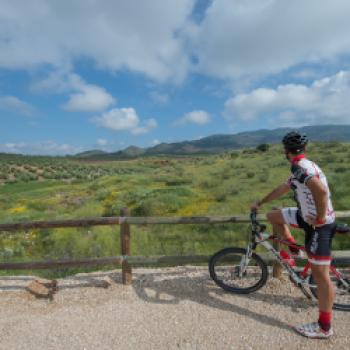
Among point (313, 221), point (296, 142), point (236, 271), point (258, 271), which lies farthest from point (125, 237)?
point (296, 142)

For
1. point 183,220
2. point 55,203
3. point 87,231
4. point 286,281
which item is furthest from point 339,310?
point 55,203

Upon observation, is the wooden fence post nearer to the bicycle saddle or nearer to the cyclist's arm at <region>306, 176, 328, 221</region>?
the cyclist's arm at <region>306, 176, 328, 221</region>

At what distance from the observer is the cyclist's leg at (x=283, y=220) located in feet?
15.2

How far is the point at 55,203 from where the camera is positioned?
1981cm

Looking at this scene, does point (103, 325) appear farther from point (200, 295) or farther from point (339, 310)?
point (339, 310)

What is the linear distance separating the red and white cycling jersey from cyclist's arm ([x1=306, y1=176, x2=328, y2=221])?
5cm

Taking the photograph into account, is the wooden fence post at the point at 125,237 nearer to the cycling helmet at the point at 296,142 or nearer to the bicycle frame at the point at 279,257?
the bicycle frame at the point at 279,257

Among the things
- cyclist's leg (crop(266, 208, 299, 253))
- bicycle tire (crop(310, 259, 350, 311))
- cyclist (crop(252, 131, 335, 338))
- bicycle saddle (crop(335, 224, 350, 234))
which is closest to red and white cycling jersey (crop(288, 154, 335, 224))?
cyclist (crop(252, 131, 335, 338))

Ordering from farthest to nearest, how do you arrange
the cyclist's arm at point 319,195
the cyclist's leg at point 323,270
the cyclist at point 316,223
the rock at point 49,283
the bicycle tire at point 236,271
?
1. the rock at point 49,283
2. the bicycle tire at point 236,271
3. the cyclist's leg at point 323,270
4. the cyclist at point 316,223
5. the cyclist's arm at point 319,195

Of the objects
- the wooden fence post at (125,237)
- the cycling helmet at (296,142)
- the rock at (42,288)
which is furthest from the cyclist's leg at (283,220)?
the rock at (42,288)

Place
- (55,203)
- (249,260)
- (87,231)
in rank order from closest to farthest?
(249,260), (87,231), (55,203)

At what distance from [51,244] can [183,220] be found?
6328mm

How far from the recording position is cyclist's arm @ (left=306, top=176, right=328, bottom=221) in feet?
12.4

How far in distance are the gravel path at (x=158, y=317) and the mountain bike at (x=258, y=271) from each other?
18 centimetres
